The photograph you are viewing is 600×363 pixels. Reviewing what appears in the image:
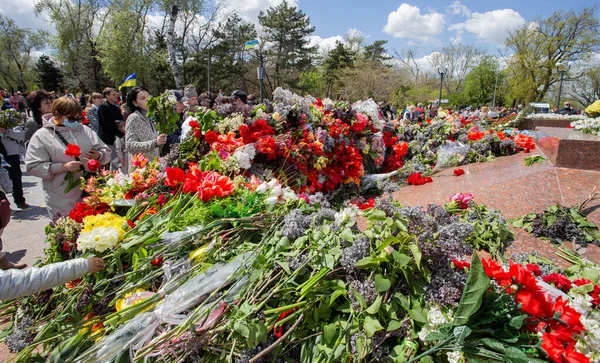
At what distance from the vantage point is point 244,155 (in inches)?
113

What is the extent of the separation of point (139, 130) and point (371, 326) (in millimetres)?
3197

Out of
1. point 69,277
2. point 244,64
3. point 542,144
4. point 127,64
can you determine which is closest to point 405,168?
point 542,144

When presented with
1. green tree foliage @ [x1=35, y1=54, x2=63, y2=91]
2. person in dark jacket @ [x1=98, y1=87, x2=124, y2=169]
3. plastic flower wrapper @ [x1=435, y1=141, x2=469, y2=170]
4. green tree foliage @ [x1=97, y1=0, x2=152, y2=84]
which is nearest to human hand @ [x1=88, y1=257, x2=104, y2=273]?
person in dark jacket @ [x1=98, y1=87, x2=124, y2=169]

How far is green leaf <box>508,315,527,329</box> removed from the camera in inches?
50.4

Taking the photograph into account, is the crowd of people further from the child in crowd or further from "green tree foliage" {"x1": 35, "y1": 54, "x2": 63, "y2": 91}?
"green tree foliage" {"x1": 35, "y1": 54, "x2": 63, "y2": 91}

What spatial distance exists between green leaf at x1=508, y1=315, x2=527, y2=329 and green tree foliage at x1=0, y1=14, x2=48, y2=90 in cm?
5043

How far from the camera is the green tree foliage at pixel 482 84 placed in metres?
38.2

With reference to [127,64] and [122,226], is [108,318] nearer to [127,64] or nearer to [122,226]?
[122,226]


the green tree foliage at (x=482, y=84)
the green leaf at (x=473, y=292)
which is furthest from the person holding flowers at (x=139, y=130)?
the green tree foliage at (x=482, y=84)

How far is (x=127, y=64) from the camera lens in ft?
83.0

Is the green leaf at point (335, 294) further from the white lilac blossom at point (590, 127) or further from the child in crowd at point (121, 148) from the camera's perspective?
the white lilac blossom at point (590, 127)

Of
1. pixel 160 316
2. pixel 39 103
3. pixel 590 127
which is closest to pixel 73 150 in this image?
pixel 160 316

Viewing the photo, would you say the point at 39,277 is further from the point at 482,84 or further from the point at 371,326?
the point at 482,84

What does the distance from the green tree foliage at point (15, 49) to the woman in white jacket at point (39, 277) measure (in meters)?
48.9
